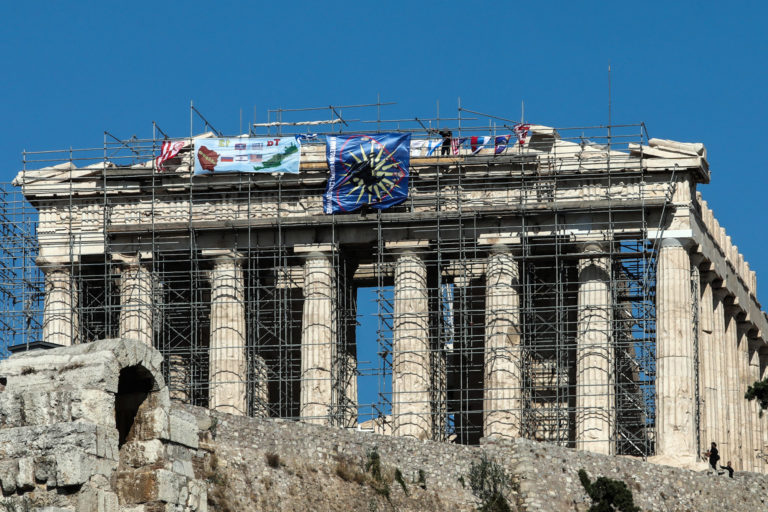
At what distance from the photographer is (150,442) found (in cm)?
2408

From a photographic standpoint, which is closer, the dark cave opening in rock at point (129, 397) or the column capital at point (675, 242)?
the dark cave opening in rock at point (129, 397)

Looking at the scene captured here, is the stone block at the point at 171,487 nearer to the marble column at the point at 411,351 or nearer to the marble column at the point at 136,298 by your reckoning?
the marble column at the point at 411,351

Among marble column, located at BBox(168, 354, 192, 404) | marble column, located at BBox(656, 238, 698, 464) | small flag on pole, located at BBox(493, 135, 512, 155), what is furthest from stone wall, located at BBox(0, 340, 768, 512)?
marble column, located at BBox(168, 354, 192, 404)

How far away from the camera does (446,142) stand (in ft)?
218

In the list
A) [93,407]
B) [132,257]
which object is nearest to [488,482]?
[132,257]

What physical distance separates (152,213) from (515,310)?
12807 mm

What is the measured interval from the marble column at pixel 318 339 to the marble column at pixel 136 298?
17.4 feet

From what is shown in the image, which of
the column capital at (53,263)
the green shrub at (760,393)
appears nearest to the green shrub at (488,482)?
the green shrub at (760,393)

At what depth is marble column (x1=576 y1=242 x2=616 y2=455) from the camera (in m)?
62.8

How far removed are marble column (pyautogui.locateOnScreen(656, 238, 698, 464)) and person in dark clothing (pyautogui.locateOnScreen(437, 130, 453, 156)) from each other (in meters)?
8.10

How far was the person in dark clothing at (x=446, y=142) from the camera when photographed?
217 feet

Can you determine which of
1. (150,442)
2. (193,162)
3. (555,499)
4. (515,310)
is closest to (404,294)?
(515,310)

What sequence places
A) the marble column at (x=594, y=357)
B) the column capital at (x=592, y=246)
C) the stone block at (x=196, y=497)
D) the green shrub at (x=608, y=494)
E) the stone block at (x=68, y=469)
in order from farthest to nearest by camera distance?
the column capital at (x=592, y=246)
the marble column at (x=594, y=357)
the green shrub at (x=608, y=494)
the stone block at (x=196, y=497)
the stone block at (x=68, y=469)

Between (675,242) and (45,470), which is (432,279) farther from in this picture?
(45,470)
